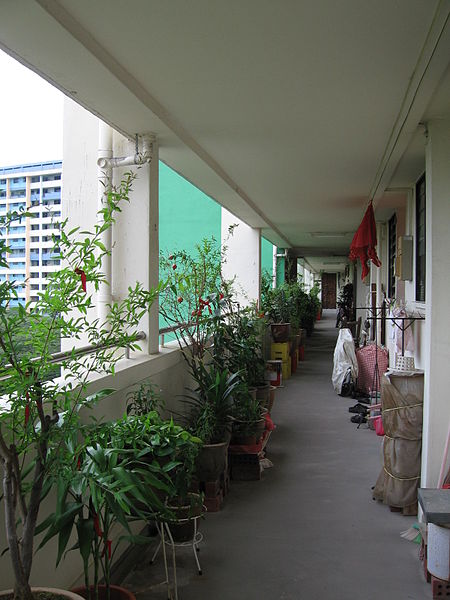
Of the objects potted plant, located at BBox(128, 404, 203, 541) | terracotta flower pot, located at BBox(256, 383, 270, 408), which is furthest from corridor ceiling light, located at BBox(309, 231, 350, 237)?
potted plant, located at BBox(128, 404, 203, 541)

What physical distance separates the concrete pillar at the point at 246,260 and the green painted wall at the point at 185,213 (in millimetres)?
333

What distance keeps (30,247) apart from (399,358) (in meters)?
2.93

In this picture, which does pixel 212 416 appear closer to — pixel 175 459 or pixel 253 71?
pixel 175 459

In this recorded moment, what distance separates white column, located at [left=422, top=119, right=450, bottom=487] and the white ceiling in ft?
0.82

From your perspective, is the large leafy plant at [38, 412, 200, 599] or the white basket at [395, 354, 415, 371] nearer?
the large leafy plant at [38, 412, 200, 599]

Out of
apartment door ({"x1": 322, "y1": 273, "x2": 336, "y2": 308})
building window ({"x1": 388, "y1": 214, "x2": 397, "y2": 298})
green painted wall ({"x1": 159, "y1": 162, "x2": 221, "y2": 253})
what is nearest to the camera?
building window ({"x1": 388, "y1": 214, "x2": 397, "y2": 298})

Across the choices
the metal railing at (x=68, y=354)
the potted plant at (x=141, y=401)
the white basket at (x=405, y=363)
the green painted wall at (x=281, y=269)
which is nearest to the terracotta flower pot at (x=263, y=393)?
the white basket at (x=405, y=363)

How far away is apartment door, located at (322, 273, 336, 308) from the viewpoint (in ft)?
121

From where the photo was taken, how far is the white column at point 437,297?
10.8 ft

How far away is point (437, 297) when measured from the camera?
3.32 meters

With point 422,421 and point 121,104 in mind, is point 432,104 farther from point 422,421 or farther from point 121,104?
point 422,421

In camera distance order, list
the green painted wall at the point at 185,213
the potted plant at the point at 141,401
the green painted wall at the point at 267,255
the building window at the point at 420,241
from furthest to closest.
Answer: the green painted wall at the point at 267,255, the green painted wall at the point at 185,213, the building window at the point at 420,241, the potted plant at the point at 141,401

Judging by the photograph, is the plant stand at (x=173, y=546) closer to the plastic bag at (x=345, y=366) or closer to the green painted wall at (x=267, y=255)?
the plastic bag at (x=345, y=366)

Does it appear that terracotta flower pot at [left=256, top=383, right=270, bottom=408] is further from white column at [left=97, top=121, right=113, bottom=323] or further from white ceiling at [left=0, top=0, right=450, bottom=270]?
white column at [left=97, top=121, right=113, bottom=323]
